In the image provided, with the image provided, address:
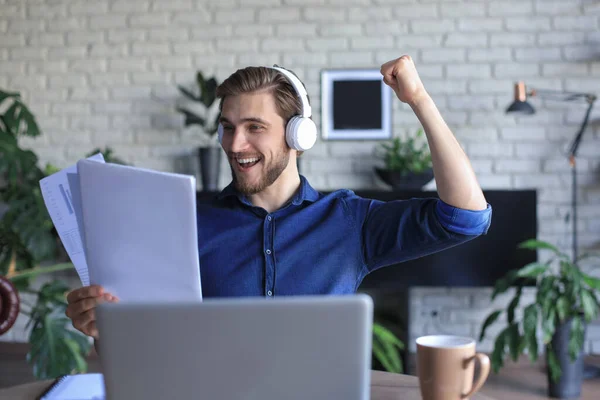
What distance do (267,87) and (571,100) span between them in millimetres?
2679

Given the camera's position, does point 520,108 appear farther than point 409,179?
No

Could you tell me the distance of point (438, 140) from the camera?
1352 millimetres

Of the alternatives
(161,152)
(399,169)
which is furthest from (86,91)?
(399,169)

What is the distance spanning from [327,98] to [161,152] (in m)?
1.02

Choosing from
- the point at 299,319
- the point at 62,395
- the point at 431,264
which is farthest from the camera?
the point at 431,264

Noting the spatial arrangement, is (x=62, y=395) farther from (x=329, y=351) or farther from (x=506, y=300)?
(x=506, y=300)

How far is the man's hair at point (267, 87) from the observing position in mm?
1662

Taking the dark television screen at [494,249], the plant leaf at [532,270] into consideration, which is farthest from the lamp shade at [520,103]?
the plant leaf at [532,270]

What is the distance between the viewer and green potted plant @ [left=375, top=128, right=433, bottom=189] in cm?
371

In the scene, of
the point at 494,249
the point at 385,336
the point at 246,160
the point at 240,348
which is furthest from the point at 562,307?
the point at 240,348

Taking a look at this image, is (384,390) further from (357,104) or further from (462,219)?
(357,104)

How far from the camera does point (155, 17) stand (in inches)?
162

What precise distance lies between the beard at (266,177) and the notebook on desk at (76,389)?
55cm

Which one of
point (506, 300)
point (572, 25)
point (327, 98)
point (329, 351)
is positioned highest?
point (572, 25)
